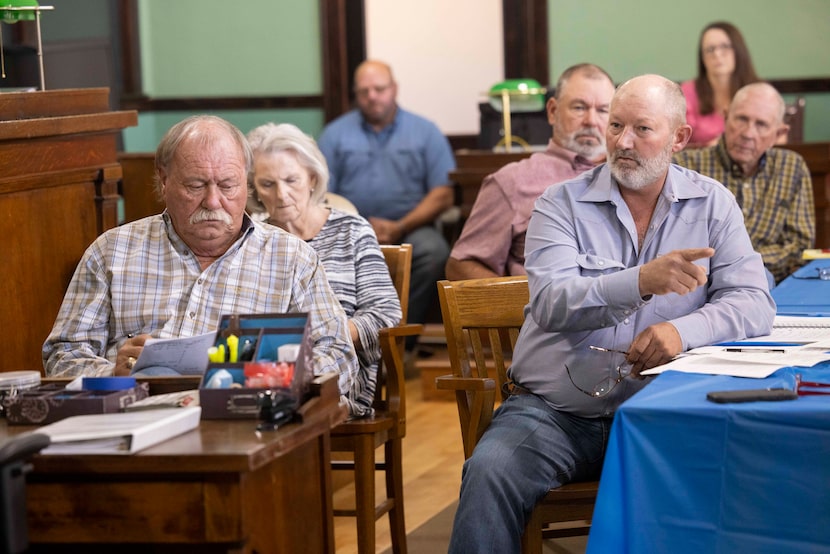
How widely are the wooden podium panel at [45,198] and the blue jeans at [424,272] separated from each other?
2.71m

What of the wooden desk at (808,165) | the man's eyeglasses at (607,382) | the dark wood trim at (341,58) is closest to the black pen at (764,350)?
the man's eyeglasses at (607,382)

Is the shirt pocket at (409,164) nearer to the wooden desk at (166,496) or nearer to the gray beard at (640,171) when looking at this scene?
the gray beard at (640,171)

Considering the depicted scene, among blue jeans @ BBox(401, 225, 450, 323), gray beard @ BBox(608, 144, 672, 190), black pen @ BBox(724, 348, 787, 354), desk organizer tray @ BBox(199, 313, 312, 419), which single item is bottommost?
blue jeans @ BBox(401, 225, 450, 323)

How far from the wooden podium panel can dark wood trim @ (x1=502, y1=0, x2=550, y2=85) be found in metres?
4.48

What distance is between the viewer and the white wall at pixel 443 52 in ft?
25.4

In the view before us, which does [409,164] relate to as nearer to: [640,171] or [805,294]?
[805,294]

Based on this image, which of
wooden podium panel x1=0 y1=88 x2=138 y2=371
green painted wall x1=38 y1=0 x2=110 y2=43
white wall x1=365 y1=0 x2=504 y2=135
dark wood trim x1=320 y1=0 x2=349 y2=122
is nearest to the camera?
wooden podium panel x1=0 y1=88 x2=138 y2=371

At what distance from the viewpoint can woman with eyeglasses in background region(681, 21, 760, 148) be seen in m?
6.06

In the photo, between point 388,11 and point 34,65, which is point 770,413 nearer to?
point 34,65

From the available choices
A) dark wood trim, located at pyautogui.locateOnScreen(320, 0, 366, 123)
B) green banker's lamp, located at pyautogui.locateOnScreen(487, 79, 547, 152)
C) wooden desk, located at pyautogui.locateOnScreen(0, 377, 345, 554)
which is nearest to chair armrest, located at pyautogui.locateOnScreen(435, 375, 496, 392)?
wooden desk, located at pyautogui.locateOnScreen(0, 377, 345, 554)

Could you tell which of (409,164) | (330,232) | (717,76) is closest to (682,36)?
(717,76)

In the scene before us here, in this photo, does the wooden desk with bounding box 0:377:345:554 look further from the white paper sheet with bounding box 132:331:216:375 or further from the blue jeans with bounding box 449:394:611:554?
the blue jeans with bounding box 449:394:611:554

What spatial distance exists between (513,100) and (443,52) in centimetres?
231

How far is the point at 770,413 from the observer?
1.87 meters
